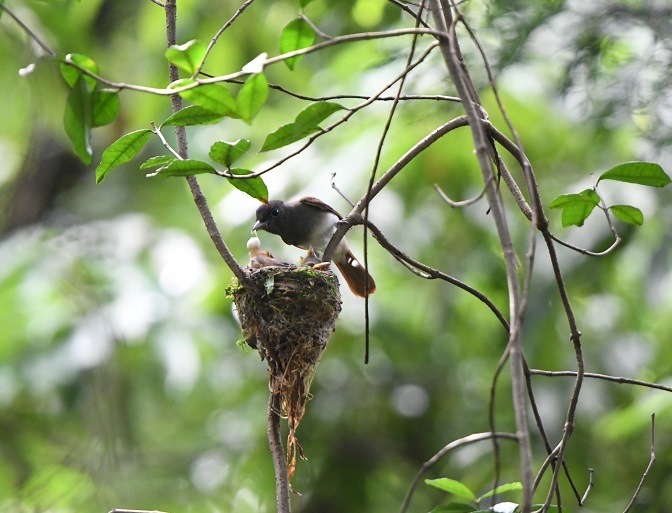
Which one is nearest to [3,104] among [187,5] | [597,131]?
[187,5]

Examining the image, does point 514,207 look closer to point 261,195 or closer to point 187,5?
point 187,5

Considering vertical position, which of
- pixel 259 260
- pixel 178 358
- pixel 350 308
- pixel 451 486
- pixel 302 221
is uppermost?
pixel 350 308

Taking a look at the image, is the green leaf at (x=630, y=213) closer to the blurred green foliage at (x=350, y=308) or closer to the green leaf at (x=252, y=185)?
the green leaf at (x=252, y=185)

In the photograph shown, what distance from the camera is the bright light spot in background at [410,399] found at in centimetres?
708

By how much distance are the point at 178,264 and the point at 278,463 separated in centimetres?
389

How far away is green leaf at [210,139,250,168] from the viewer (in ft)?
5.75

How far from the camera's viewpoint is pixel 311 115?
175 centimetres

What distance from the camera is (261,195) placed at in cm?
208

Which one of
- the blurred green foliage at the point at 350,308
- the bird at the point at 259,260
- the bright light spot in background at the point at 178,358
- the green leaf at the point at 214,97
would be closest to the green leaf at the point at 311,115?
the green leaf at the point at 214,97

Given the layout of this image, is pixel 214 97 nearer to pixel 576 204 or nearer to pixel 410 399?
pixel 576 204

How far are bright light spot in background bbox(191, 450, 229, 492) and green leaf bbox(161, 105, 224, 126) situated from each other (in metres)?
5.65

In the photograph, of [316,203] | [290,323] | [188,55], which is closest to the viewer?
[188,55]

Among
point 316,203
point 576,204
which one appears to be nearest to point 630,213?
point 576,204

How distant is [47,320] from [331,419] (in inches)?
104
